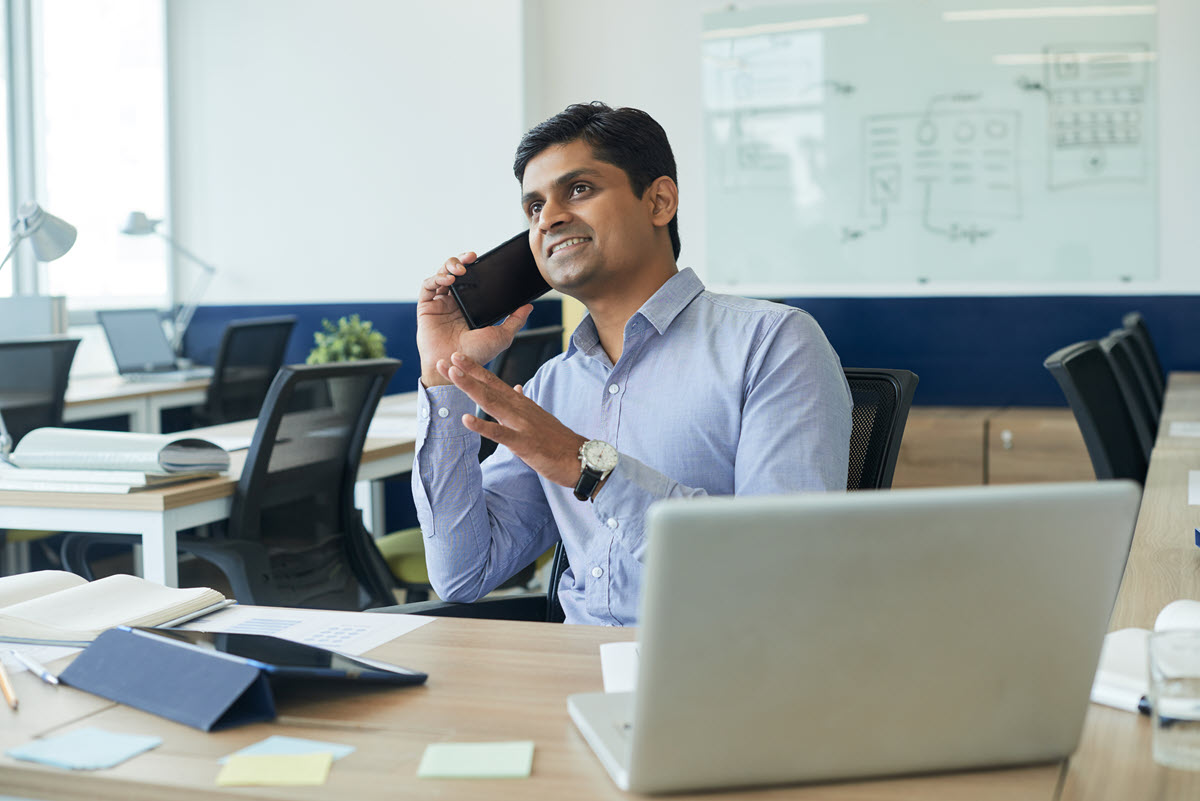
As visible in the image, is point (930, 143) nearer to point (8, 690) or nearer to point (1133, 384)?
point (1133, 384)

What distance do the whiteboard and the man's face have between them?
130 inches

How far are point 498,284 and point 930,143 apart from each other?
3362 mm

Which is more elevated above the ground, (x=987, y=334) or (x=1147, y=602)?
(x=987, y=334)

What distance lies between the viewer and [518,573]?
9.44 feet

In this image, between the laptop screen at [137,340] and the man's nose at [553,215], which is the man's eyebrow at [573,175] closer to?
the man's nose at [553,215]

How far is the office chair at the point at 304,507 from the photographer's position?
7.97 ft

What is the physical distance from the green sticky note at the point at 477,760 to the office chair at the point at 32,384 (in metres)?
3.10

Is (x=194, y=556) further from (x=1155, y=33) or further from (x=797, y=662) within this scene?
(x=1155, y=33)

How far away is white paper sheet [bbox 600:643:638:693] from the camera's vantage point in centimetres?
106

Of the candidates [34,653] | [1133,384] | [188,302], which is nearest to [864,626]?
[34,653]

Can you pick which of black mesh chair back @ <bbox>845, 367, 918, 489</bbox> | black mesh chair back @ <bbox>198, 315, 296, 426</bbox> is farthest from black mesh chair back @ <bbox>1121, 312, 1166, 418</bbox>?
black mesh chair back @ <bbox>198, 315, 296, 426</bbox>

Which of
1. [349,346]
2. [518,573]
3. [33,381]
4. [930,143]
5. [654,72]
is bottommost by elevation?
[518,573]

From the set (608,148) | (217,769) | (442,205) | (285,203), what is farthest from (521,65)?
(217,769)

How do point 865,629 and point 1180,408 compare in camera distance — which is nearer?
point 865,629
